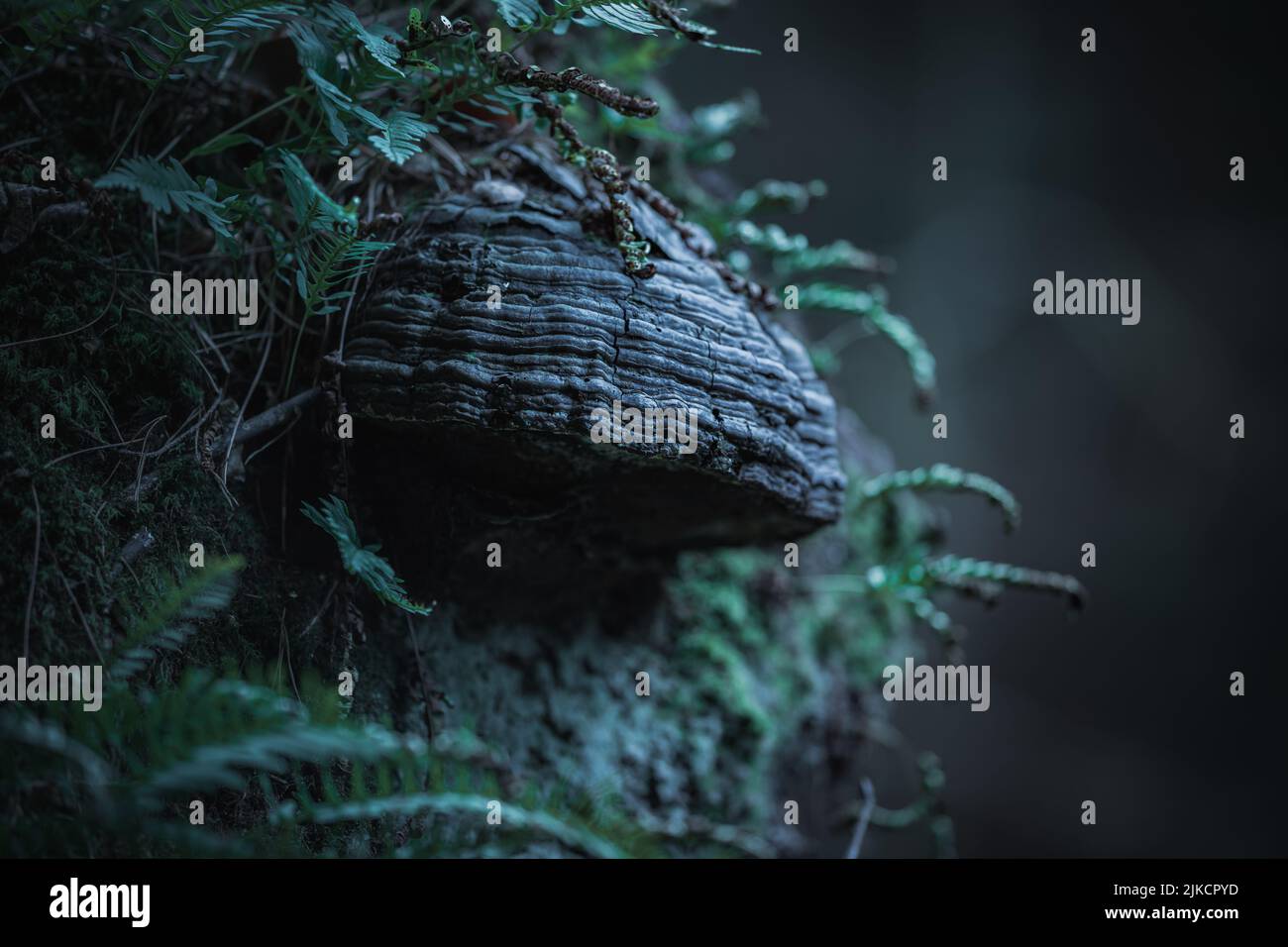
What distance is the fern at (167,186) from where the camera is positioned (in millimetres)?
1181

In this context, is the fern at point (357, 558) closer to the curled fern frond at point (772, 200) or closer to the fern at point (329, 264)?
the fern at point (329, 264)

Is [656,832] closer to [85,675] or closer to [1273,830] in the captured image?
[85,675]

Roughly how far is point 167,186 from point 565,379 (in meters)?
0.68

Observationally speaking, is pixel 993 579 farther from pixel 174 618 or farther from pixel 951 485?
pixel 174 618

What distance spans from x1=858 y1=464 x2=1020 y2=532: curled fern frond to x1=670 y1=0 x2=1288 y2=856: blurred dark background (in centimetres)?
194

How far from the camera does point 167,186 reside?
4.01 feet

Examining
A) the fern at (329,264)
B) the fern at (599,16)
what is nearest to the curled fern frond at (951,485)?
the fern at (599,16)

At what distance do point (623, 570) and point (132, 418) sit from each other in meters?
1.06

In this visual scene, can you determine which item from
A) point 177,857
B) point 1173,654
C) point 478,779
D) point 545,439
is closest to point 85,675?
point 177,857

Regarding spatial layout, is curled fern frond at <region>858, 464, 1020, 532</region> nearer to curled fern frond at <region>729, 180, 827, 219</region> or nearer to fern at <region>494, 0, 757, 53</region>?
curled fern frond at <region>729, 180, 827, 219</region>

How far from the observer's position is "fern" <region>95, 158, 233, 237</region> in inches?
46.5

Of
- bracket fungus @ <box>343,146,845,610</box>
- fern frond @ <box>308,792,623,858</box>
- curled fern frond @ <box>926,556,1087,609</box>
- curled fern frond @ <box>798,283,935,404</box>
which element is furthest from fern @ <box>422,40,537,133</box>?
curled fern frond @ <box>926,556,1087,609</box>

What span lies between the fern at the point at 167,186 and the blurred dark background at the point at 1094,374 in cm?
335

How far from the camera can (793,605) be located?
2.71m
